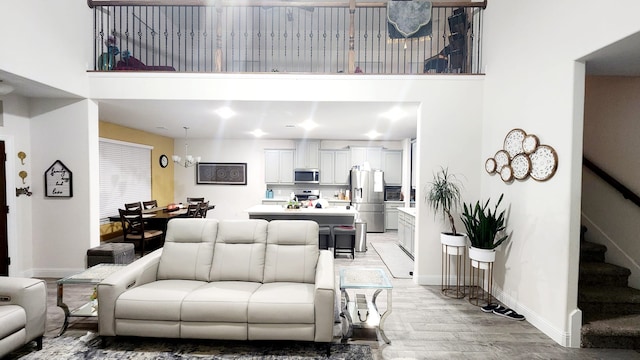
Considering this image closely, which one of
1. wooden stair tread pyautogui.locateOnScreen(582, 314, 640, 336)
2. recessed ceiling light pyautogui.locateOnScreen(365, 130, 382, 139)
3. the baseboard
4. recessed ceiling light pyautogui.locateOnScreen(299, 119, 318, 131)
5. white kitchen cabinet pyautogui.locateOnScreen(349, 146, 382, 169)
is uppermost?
recessed ceiling light pyautogui.locateOnScreen(299, 119, 318, 131)

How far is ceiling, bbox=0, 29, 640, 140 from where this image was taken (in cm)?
255

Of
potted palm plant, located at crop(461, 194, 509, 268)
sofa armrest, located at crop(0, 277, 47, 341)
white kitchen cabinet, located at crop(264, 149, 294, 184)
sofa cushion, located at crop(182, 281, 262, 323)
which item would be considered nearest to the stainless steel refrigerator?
white kitchen cabinet, located at crop(264, 149, 294, 184)

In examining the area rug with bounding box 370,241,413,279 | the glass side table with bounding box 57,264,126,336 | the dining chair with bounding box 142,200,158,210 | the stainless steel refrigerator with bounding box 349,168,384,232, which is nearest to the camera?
the glass side table with bounding box 57,264,126,336

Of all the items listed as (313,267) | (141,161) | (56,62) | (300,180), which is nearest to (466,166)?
(313,267)

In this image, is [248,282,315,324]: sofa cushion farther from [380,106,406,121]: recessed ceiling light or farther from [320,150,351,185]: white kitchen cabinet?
[320,150,351,185]: white kitchen cabinet

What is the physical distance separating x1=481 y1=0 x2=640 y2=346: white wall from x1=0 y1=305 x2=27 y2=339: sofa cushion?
14.9ft

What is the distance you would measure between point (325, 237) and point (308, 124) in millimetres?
2271

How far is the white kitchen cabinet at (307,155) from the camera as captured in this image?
7.56 m

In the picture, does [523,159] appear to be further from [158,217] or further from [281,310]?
[158,217]

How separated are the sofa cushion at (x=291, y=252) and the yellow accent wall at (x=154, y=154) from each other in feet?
14.5

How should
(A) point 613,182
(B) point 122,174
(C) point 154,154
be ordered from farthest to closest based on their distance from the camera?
(C) point 154,154
(B) point 122,174
(A) point 613,182

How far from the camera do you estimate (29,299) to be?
223 centimetres

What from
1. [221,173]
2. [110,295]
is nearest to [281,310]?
[110,295]

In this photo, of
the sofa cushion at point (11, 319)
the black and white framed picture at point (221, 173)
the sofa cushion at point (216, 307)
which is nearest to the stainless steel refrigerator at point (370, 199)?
the black and white framed picture at point (221, 173)
